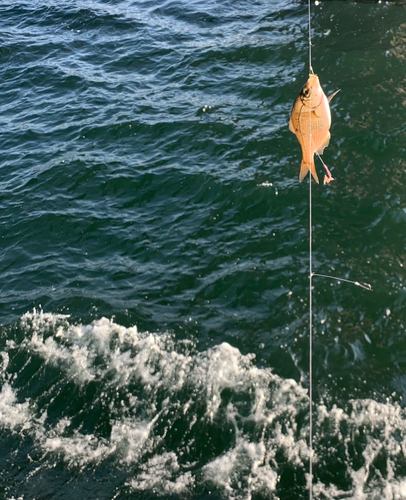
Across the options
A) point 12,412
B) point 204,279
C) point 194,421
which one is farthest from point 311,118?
point 12,412

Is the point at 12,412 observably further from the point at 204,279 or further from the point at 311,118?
the point at 311,118

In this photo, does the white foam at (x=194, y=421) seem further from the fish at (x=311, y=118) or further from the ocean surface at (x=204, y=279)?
the fish at (x=311, y=118)

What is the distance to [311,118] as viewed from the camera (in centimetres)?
614

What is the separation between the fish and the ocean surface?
2328 mm

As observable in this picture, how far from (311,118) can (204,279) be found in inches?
126

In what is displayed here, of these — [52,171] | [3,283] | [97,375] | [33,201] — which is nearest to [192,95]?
[52,171]

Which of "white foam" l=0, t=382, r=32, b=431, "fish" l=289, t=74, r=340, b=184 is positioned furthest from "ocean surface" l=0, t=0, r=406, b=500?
"fish" l=289, t=74, r=340, b=184

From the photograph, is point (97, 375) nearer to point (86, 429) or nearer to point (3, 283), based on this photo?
point (86, 429)

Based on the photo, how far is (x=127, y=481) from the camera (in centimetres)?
603

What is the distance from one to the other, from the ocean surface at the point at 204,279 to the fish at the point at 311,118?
233cm

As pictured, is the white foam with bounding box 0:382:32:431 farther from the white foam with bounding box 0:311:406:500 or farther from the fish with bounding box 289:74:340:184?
the fish with bounding box 289:74:340:184

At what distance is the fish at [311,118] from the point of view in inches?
235

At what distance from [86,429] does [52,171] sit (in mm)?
6079

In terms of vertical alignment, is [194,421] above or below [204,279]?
below
